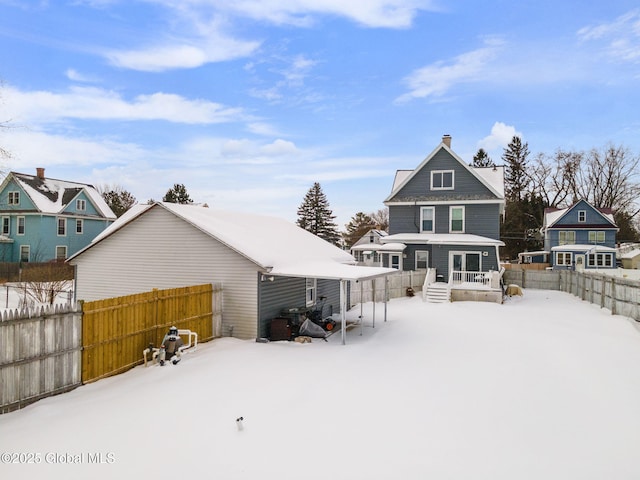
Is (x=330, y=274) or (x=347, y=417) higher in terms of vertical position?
(x=330, y=274)

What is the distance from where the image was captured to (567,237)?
43031mm

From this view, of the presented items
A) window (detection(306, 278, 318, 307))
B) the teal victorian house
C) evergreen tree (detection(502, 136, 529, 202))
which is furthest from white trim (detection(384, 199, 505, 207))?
evergreen tree (detection(502, 136, 529, 202))

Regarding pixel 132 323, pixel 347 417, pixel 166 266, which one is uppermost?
pixel 166 266

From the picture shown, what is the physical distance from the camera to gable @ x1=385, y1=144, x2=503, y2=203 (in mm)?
28438

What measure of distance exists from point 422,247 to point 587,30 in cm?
1589

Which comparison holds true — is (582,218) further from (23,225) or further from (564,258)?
(23,225)

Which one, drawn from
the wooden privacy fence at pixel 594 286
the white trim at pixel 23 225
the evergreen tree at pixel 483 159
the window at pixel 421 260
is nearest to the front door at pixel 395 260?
the window at pixel 421 260

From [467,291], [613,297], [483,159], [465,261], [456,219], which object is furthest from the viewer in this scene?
[483,159]

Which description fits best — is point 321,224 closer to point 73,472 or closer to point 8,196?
point 8,196

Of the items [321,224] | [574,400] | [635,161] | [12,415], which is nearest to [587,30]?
[574,400]

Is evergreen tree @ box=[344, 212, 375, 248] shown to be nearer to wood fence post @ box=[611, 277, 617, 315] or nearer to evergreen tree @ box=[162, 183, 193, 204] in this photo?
evergreen tree @ box=[162, 183, 193, 204]

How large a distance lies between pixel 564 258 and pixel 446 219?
20.8 metres

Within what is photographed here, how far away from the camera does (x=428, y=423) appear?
24.6 feet

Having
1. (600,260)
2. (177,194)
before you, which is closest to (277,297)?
(600,260)
